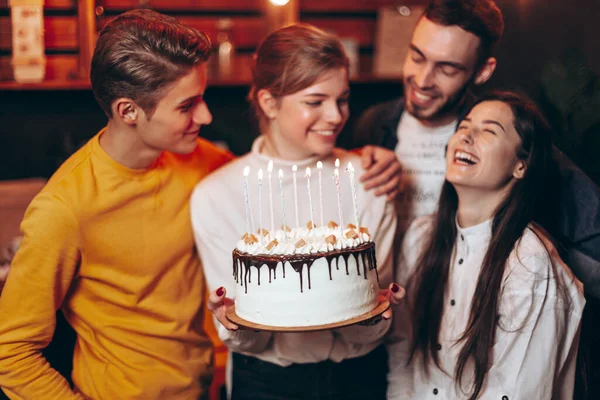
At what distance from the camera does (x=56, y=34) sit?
12.9 feet

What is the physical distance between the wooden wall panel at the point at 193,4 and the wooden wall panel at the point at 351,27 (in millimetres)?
394

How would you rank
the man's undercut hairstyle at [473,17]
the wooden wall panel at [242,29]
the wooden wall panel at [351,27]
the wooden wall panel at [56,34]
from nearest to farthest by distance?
the man's undercut hairstyle at [473,17] → the wooden wall panel at [56,34] → the wooden wall panel at [242,29] → the wooden wall panel at [351,27]

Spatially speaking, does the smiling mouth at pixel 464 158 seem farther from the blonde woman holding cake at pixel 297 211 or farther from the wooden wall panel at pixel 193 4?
the wooden wall panel at pixel 193 4

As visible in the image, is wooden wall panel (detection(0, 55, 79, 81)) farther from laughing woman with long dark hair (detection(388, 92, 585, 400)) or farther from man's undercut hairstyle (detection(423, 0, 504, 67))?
laughing woman with long dark hair (detection(388, 92, 585, 400))

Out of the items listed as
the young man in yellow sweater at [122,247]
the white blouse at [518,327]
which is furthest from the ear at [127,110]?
the white blouse at [518,327]

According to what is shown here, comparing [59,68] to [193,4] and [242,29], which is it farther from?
[242,29]

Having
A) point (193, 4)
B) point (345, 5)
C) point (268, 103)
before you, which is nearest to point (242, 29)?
point (193, 4)

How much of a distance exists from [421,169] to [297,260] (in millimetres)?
1052

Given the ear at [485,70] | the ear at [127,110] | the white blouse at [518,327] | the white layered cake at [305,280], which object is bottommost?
the white blouse at [518,327]

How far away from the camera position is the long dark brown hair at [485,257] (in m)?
2.01

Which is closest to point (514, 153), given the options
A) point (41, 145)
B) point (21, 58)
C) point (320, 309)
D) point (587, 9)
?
point (320, 309)

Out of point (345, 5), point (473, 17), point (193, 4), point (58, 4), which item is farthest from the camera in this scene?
point (345, 5)

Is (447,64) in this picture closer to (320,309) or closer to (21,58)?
(320,309)

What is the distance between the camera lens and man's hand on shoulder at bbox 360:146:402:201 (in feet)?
7.47
